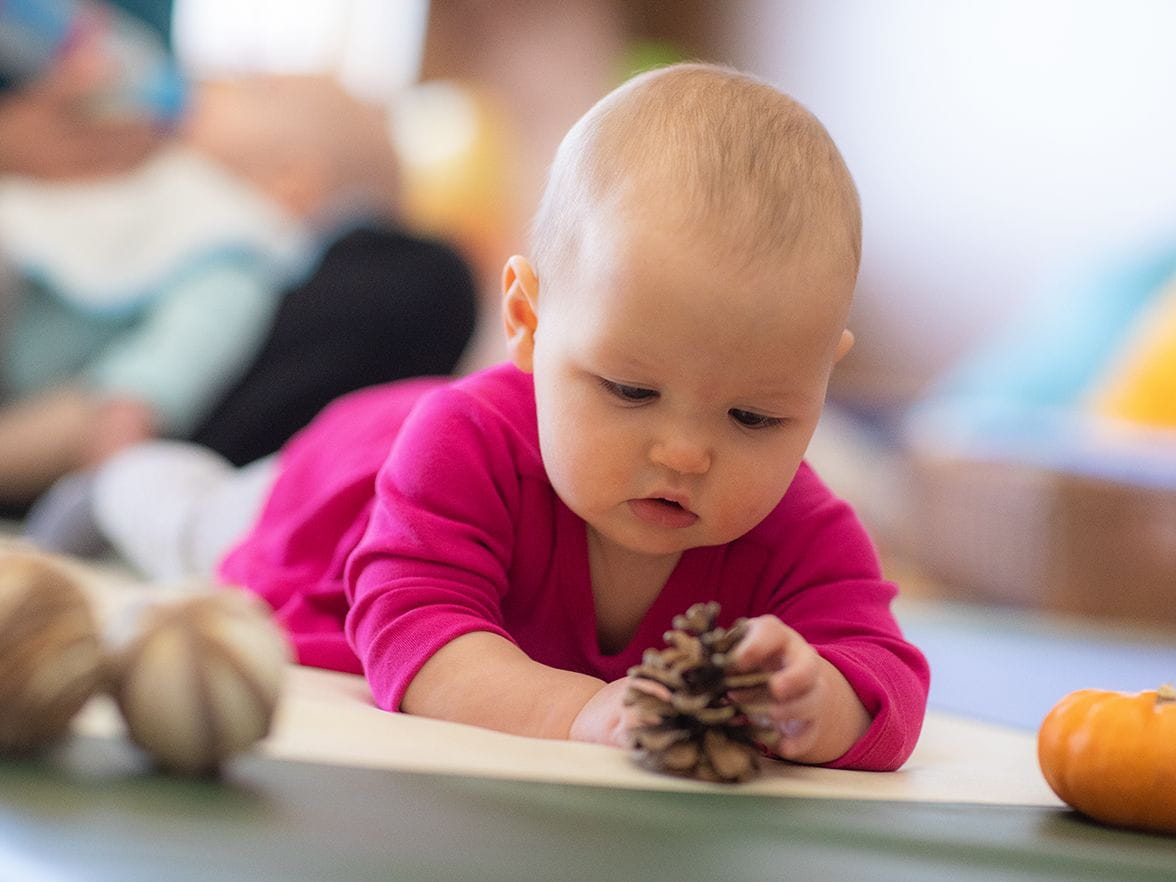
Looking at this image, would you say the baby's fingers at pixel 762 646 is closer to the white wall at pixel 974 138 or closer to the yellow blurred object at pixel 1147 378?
the yellow blurred object at pixel 1147 378

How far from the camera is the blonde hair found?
2.54 ft

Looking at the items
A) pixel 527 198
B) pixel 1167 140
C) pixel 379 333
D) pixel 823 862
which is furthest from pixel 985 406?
pixel 823 862

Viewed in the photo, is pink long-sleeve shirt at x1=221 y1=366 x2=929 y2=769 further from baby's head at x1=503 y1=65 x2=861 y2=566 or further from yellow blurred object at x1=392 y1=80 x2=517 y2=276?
yellow blurred object at x1=392 y1=80 x2=517 y2=276

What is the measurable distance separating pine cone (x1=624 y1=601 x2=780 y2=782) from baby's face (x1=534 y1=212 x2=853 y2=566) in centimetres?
11

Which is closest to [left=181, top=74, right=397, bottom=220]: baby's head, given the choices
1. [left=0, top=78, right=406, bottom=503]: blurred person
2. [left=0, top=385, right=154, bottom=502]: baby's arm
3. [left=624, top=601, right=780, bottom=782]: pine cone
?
[left=0, top=78, right=406, bottom=503]: blurred person

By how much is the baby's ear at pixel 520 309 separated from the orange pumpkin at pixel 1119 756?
398 millimetres

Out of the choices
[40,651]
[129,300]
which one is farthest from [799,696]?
[129,300]

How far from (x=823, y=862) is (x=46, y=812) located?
1.03 ft

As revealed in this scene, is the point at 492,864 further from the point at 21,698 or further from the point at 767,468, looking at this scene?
the point at 767,468

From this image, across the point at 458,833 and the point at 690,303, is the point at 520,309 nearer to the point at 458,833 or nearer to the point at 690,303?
the point at 690,303

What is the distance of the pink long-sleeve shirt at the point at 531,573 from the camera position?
0.85 metres

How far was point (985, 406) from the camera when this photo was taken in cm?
322

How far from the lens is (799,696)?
738 millimetres

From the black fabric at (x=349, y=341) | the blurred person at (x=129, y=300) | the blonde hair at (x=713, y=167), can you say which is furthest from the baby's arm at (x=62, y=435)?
the blonde hair at (x=713, y=167)
